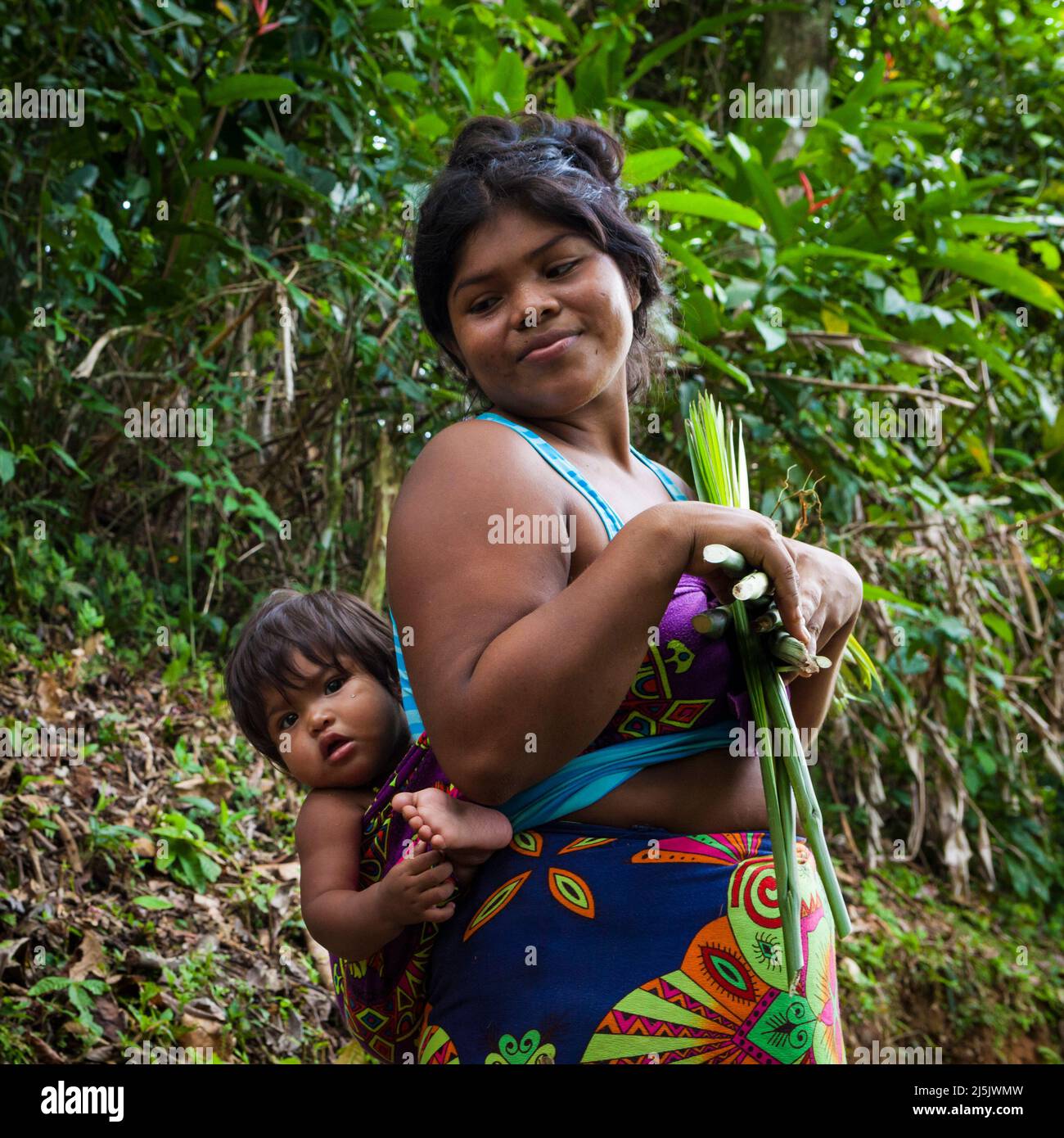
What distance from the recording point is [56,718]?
3154mm

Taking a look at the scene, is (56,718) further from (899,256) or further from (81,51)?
(899,256)

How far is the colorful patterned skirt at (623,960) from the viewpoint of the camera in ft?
3.71

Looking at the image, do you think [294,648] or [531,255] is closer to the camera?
[531,255]

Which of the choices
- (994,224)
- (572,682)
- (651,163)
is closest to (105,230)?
(651,163)

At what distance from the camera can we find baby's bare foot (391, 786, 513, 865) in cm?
114

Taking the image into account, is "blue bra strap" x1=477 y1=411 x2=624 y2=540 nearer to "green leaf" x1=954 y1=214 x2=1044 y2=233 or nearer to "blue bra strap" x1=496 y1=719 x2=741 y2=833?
"blue bra strap" x1=496 y1=719 x2=741 y2=833

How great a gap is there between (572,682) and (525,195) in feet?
2.05

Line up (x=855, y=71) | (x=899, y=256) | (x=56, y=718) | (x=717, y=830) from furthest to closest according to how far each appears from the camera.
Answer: (x=855, y=71) < (x=899, y=256) < (x=56, y=718) < (x=717, y=830)

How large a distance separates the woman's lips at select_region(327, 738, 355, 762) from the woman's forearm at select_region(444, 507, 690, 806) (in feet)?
1.16

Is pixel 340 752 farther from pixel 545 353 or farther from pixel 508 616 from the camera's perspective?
pixel 545 353

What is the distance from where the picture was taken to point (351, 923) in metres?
1.25
